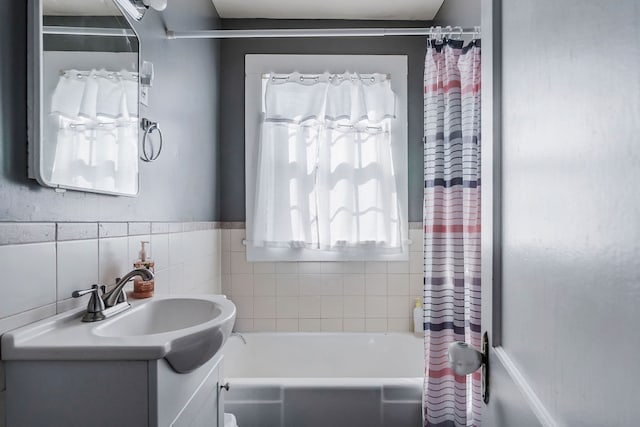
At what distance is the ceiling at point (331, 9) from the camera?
2.57 meters

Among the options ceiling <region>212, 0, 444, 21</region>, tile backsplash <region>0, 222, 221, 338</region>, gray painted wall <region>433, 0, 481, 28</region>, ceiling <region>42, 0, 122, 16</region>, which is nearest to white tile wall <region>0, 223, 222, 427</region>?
tile backsplash <region>0, 222, 221, 338</region>

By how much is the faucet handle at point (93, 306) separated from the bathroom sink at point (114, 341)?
2 centimetres

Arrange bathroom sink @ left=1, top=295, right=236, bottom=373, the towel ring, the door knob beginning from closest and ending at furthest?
the door knob, bathroom sink @ left=1, top=295, right=236, bottom=373, the towel ring

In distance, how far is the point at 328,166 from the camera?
2.66m

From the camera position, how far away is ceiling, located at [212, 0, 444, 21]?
2566mm

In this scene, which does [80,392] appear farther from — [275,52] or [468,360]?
[275,52]

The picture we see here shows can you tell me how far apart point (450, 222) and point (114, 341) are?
142 cm

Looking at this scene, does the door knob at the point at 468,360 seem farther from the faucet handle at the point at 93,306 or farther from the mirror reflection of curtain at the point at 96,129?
the mirror reflection of curtain at the point at 96,129

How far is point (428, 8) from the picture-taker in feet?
8.69

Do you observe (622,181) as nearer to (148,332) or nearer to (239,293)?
(148,332)

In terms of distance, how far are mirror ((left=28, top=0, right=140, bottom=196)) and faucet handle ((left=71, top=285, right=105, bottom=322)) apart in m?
0.29

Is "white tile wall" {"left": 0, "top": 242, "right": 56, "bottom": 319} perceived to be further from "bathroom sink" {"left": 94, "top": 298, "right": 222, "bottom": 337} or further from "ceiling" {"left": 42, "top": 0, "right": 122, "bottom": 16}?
"ceiling" {"left": 42, "top": 0, "right": 122, "bottom": 16}

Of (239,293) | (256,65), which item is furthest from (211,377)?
(256,65)

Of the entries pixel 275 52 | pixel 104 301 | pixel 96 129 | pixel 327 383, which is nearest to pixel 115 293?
pixel 104 301
